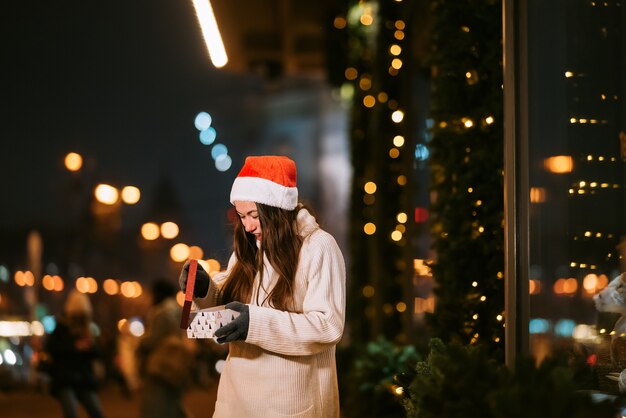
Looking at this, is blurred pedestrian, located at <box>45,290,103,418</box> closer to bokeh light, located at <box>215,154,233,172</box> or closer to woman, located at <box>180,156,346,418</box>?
woman, located at <box>180,156,346,418</box>

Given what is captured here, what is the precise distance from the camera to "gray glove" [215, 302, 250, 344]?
158 inches

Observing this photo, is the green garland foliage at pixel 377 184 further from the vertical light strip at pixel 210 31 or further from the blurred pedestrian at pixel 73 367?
the vertical light strip at pixel 210 31

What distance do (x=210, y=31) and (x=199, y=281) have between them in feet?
5.96

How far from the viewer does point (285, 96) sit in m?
75.0

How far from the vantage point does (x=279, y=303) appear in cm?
432

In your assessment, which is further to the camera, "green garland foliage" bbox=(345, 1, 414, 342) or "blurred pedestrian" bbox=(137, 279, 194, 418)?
"green garland foliage" bbox=(345, 1, 414, 342)

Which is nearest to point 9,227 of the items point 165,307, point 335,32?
point 335,32

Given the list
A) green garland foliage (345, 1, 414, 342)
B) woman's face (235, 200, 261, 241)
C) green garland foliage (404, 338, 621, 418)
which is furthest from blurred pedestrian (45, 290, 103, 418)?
green garland foliage (404, 338, 621, 418)

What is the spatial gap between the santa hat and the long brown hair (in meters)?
0.04

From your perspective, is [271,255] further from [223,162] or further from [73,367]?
[223,162]

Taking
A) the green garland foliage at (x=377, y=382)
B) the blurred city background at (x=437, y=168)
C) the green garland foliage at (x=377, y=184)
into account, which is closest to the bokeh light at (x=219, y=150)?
the blurred city background at (x=437, y=168)

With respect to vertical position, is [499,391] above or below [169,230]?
below

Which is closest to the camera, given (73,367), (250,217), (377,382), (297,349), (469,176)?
(297,349)

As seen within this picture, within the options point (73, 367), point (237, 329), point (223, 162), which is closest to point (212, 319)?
point (237, 329)
